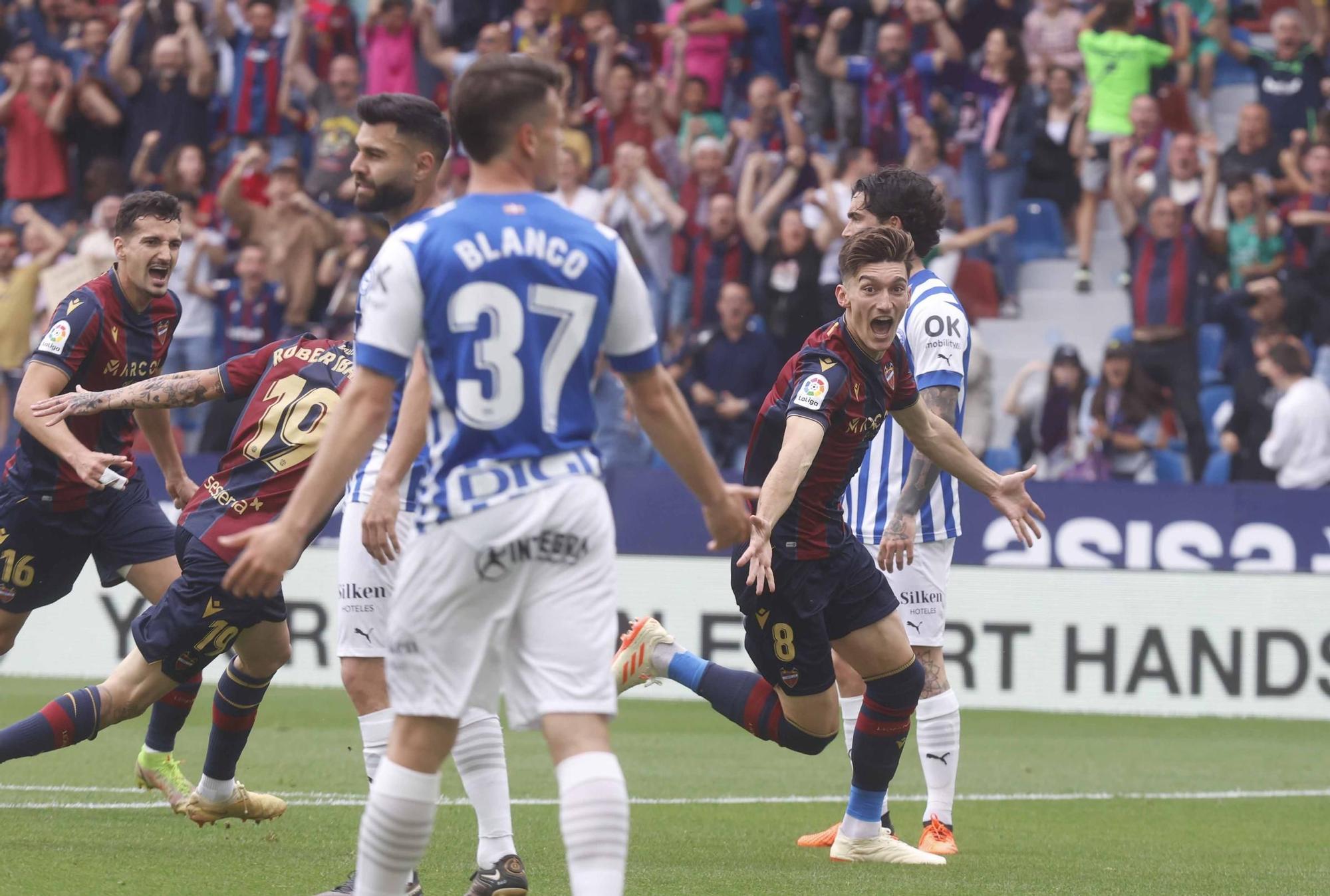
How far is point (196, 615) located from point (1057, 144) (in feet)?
42.3

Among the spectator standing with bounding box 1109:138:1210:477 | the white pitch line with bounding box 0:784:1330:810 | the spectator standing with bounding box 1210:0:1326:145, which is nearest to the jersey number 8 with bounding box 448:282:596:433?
the white pitch line with bounding box 0:784:1330:810

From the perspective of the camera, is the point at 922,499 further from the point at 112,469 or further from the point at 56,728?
the point at 56,728

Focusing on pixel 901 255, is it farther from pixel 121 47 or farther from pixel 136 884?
pixel 121 47

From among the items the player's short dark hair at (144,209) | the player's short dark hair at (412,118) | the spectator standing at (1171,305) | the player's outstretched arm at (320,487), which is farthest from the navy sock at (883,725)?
the spectator standing at (1171,305)

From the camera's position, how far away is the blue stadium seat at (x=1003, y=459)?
16766mm

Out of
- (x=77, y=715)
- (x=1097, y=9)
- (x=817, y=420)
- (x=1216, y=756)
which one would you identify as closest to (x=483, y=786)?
(x=817, y=420)

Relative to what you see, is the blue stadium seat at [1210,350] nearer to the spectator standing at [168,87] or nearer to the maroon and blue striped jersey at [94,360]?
the spectator standing at [168,87]

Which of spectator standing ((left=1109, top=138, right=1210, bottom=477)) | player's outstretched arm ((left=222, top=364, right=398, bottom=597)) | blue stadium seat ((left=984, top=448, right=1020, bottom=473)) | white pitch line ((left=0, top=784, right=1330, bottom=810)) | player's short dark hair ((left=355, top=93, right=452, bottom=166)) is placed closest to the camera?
player's outstretched arm ((left=222, top=364, right=398, bottom=597))

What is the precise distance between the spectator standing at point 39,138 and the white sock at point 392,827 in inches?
637

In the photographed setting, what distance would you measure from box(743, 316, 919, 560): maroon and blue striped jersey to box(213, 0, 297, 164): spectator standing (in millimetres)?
A: 13782

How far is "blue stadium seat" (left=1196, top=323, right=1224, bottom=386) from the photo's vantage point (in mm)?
16875

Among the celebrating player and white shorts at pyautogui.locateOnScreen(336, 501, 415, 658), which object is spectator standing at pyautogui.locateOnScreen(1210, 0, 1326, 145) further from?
white shorts at pyautogui.locateOnScreen(336, 501, 415, 658)

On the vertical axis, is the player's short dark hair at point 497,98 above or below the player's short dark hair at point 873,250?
above

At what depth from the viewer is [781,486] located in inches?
257
